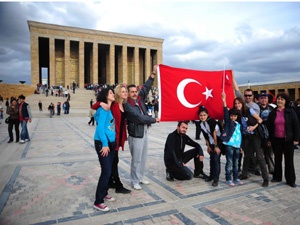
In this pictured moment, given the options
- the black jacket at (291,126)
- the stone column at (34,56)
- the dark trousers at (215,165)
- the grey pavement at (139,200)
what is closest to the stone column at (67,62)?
the stone column at (34,56)

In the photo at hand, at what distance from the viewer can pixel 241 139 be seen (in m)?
4.60

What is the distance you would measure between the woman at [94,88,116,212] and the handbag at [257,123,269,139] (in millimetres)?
2978

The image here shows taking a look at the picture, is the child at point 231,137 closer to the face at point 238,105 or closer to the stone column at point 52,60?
the face at point 238,105

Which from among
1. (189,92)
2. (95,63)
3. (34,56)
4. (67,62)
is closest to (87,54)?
(95,63)

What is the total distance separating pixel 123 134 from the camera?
4.05 metres

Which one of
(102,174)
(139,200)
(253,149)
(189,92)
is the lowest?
(139,200)

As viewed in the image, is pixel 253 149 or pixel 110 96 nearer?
pixel 110 96

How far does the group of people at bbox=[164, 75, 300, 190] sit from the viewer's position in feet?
14.6

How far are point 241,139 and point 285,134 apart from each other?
0.83 meters

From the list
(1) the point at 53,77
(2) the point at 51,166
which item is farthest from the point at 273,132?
(1) the point at 53,77

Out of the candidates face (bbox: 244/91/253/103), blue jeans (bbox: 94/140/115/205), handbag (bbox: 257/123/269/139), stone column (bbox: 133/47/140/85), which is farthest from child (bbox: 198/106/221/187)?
stone column (bbox: 133/47/140/85)

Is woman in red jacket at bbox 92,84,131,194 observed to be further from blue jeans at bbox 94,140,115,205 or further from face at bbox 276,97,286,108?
face at bbox 276,97,286,108

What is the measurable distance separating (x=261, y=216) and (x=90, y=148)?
5960 mm

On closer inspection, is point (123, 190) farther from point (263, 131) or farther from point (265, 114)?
point (265, 114)
